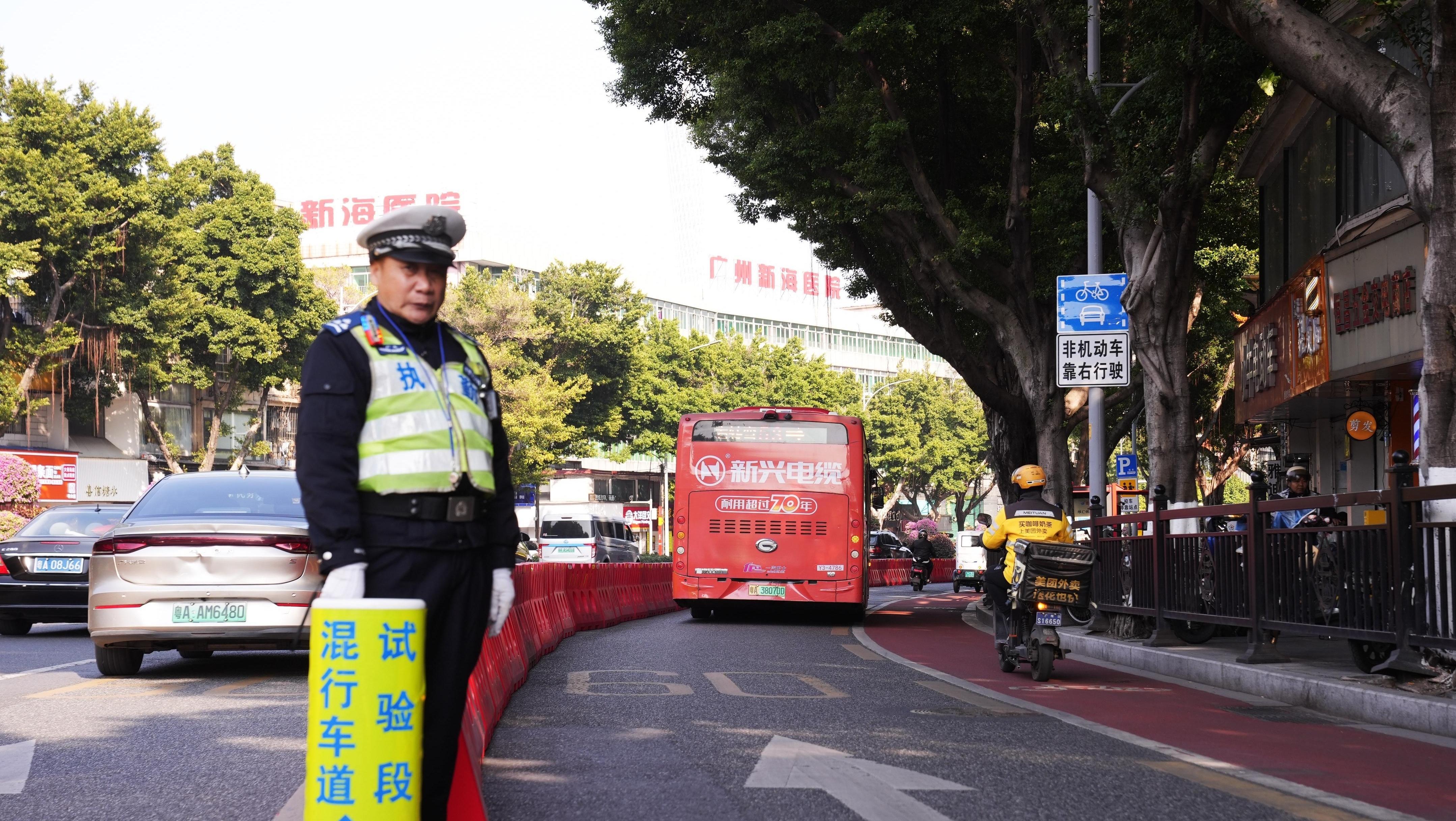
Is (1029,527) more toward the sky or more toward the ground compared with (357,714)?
more toward the sky

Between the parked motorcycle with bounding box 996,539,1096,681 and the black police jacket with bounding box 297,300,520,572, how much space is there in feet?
26.0

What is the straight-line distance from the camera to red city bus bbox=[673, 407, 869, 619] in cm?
2009

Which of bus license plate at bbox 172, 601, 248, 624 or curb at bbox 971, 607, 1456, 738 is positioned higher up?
bus license plate at bbox 172, 601, 248, 624

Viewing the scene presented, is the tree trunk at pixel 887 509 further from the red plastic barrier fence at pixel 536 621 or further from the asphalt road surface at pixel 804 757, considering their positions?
the asphalt road surface at pixel 804 757

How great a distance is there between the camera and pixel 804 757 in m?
6.88

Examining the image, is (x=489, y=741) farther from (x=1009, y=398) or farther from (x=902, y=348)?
(x=902, y=348)

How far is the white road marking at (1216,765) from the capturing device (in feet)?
18.7

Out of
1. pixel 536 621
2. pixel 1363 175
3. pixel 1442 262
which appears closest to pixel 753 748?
pixel 1442 262

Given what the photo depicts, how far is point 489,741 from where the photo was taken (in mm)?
7359

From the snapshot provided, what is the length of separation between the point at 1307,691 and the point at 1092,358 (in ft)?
29.2

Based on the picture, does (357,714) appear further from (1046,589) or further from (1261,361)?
(1261,361)

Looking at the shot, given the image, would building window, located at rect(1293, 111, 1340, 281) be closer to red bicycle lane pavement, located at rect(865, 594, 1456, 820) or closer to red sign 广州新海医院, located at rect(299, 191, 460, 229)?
red bicycle lane pavement, located at rect(865, 594, 1456, 820)

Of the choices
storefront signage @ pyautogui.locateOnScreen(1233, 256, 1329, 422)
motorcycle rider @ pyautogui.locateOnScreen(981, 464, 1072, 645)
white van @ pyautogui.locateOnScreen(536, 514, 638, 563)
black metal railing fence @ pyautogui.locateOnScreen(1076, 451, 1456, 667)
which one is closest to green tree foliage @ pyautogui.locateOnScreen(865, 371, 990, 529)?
white van @ pyautogui.locateOnScreen(536, 514, 638, 563)

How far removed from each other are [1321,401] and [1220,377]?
13.3 meters
